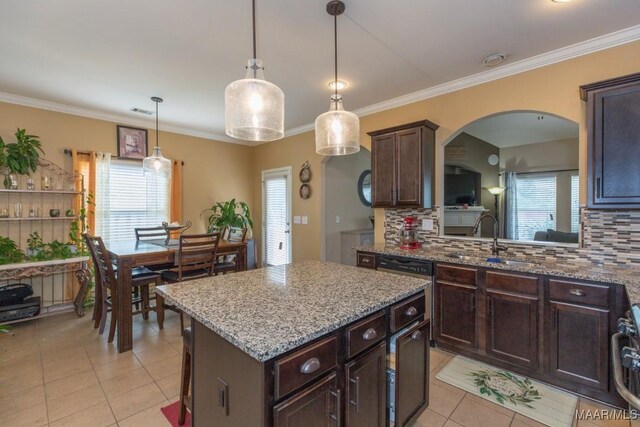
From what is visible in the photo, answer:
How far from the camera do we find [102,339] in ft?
10.1

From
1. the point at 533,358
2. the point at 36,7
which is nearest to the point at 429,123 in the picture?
the point at 533,358

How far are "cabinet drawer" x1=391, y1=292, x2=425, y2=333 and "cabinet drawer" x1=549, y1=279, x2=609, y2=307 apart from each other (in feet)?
Result: 3.78

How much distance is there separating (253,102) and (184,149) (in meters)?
4.15

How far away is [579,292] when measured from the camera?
6.81 ft

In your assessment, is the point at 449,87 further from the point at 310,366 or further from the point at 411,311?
the point at 310,366

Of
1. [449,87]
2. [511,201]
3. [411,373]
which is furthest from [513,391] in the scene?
[511,201]

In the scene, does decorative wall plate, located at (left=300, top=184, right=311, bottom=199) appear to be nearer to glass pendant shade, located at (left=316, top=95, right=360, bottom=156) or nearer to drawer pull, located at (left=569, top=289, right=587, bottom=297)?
glass pendant shade, located at (left=316, top=95, right=360, bottom=156)

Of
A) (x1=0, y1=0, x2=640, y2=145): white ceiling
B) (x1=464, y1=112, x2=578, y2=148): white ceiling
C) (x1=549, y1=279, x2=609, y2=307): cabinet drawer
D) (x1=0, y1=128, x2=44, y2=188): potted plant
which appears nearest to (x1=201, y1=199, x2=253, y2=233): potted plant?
(x1=0, y1=0, x2=640, y2=145): white ceiling

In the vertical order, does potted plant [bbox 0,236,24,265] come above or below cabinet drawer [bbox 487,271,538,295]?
above

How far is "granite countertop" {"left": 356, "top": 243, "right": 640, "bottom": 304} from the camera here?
1913 millimetres

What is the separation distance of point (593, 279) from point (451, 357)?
1304 millimetres

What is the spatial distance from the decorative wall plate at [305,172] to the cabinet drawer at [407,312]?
132 inches

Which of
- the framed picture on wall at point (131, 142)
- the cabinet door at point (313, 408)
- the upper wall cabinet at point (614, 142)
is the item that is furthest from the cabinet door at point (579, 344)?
the framed picture on wall at point (131, 142)

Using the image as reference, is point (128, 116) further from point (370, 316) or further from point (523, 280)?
point (523, 280)
